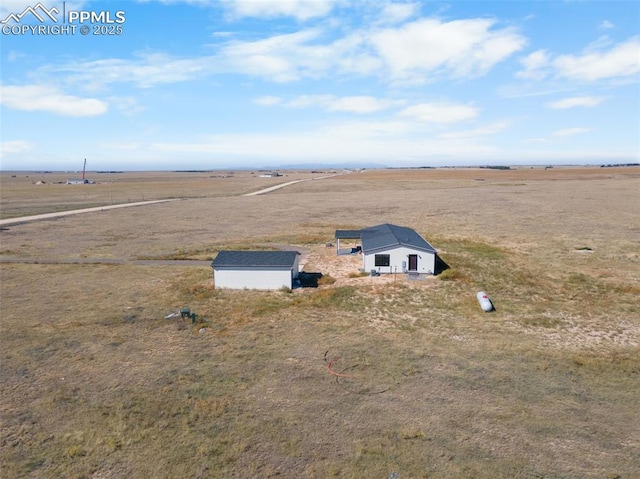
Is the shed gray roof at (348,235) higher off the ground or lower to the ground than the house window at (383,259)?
higher

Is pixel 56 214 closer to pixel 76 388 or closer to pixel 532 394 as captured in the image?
pixel 76 388

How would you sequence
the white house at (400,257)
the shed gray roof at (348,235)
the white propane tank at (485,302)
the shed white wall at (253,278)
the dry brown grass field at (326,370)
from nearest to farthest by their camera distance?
the dry brown grass field at (326,370) → the white propane tank at (485,302) → the shed white wall at (253,278) → the white house at (400,257) → the shed gray roof at (348,235)

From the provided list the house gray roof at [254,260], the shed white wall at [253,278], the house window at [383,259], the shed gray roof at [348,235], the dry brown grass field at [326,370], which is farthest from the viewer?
the shed gray roof at [348,235]

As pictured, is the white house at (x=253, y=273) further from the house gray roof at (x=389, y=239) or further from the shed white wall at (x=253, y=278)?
the house gray roof at (x=389, y=239)

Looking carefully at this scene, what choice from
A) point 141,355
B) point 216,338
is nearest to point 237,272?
point 216,338

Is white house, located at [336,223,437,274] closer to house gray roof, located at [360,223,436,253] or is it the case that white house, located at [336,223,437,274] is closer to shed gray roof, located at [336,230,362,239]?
house gray roof, located at [360,223,436,253]

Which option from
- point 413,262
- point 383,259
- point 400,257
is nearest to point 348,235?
point 383,259

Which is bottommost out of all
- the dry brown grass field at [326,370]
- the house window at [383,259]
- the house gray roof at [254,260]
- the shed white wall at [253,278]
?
the dry brown grass field at [326,370]

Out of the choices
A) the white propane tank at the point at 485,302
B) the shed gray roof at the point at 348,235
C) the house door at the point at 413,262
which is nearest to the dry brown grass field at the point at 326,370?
the white propane tank at the point at 485,302

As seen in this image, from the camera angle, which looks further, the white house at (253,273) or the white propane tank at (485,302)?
the white house at (253,273)
